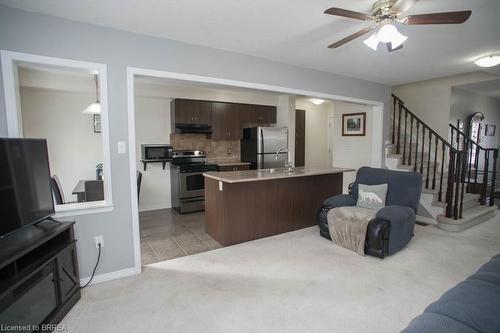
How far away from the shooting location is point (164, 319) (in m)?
1.94

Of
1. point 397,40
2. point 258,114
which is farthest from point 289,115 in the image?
point 397,40

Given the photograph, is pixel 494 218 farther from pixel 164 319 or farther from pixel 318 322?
pixel 164 319

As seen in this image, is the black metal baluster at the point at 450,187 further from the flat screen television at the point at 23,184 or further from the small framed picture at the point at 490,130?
the flat screen television at the point at 23,184

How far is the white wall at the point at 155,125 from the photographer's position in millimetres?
4844

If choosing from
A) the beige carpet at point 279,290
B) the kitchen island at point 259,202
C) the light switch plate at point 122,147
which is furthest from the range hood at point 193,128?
the beige carpet at point 279,290

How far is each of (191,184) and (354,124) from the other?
3.60m

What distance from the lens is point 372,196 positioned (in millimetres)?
3391

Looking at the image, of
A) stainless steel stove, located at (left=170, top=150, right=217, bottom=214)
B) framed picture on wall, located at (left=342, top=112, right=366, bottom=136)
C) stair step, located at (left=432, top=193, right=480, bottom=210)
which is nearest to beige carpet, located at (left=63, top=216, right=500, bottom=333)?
stair step, located at (left=432, top=193, right=480, bottom=210)

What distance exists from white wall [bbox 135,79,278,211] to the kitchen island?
1.88m

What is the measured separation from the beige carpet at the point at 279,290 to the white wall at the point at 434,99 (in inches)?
116

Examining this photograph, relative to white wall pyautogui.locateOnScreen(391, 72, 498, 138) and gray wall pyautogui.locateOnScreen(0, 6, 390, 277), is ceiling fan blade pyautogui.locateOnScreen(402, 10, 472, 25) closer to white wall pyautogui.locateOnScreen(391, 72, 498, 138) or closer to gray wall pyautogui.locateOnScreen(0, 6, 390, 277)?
gray wall pyautogui.locateOnScreen(0, 6, 390, 277)

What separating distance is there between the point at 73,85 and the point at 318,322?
4811 millimetres

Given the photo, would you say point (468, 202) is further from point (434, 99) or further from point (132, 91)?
point (132, 91)

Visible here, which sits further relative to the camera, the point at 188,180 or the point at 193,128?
the point at 193,128
